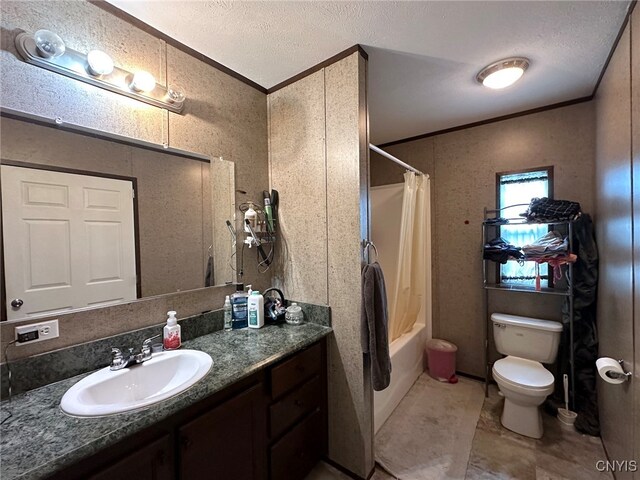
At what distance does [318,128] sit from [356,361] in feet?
4.72

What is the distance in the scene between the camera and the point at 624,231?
4.41 ft

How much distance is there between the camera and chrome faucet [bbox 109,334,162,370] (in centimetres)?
111

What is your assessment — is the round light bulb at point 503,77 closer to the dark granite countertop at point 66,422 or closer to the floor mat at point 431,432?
the dark granite countertop at point 66,422

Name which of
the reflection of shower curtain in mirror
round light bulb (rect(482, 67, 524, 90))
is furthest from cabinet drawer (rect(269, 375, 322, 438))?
round light bulb (rect(482, 67, 524, 90))

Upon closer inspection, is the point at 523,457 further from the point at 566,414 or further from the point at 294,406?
the point at 294,406

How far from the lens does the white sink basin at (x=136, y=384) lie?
86 cm

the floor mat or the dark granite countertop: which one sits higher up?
the dark granite countertop

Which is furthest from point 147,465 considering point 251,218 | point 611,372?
point 611,372

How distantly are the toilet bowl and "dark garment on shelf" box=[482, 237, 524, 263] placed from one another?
2.79 ft

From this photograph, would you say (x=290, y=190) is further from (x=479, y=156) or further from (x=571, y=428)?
(x=571, y=428)

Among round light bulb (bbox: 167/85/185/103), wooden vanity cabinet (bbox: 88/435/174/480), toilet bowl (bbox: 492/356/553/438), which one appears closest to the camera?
wooden vanity cabinet (bbox: 88/435/174/480)

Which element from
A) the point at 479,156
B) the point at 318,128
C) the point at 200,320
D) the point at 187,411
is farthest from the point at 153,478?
the point at 479,156

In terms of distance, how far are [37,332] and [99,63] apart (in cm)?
113

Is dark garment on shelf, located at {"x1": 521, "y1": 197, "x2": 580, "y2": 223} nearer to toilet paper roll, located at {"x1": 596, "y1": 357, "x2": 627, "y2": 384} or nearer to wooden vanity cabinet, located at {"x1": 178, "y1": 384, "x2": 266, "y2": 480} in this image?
toilet paper roll, located at {"x1": 596, "y1": 357, "x2": 627, "y2": 384}
